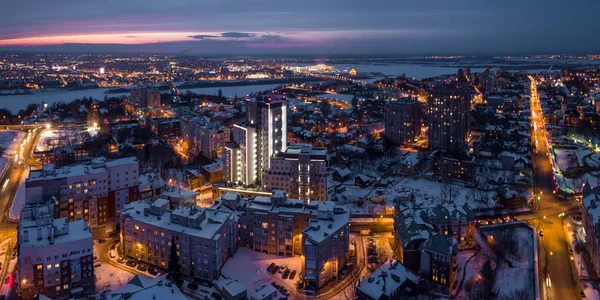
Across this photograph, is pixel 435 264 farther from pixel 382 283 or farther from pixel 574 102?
pixel 574 102

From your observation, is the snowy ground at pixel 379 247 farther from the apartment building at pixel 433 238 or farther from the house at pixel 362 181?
the house at pixel 362 181

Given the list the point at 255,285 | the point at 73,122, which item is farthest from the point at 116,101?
the point at 255,285

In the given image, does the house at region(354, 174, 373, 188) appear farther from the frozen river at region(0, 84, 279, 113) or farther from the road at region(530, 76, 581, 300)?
the frozen river at region(0, 84, 279, 113)

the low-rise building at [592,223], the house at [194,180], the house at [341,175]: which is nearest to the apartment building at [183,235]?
the house at [194,180]

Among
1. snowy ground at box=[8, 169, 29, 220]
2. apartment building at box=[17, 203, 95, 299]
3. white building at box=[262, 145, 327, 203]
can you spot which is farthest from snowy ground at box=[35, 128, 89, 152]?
apartment building at box=[17, 203, 95, 299]

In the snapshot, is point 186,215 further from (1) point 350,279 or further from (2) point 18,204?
(2) point 18,204

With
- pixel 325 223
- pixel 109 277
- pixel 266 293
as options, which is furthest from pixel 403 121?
pixel 109 277
